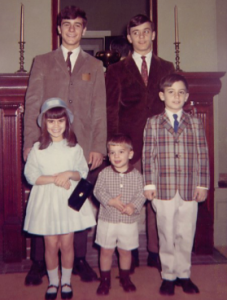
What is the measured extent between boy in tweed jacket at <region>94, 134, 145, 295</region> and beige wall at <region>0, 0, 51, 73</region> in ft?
4.47

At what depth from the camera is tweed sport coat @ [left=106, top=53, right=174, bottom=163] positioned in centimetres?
232

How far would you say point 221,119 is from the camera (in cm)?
308

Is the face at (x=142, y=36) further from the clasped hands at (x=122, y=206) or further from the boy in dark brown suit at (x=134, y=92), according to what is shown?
the clasped hands at (x=122, y=206)

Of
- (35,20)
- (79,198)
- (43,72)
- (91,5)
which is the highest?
(91,5)

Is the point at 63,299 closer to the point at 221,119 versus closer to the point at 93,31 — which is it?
the point at 221,119

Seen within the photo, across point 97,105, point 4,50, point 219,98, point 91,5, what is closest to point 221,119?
point 219,98

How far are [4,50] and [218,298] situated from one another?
233cm

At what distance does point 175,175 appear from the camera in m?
2.00

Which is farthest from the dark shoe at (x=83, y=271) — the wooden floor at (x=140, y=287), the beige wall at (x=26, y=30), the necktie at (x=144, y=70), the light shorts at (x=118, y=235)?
the beige wall at (x=26, y=30)

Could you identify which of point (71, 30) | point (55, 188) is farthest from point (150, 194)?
point (71, 30)

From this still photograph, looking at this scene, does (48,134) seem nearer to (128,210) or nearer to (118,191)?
(118,191)

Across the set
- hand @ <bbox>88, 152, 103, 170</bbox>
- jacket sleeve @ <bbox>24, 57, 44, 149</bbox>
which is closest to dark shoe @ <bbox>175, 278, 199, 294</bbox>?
hand @ <bbox>88, 152, 103, 170</bbox>

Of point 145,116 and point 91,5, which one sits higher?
point 91,5

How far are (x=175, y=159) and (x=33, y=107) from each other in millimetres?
870
